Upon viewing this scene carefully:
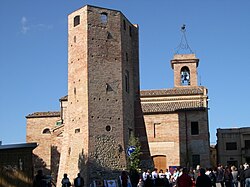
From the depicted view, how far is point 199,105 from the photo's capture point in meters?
43.5

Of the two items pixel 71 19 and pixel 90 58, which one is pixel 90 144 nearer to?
pixel 90 58

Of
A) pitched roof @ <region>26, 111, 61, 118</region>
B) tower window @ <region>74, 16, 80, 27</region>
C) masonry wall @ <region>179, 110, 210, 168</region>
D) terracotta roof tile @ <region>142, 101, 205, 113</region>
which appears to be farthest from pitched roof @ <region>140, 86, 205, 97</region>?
tower window @ <region>74, 16, 80, 27</region>

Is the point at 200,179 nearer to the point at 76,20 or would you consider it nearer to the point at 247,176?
the point at 247,176

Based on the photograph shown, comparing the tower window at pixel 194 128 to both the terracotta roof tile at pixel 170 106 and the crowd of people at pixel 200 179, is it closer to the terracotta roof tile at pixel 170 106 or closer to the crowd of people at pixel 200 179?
the terracotta roof tile at pixel 170 106

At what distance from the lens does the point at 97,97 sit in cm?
3269

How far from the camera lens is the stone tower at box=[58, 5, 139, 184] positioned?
31.9 meters

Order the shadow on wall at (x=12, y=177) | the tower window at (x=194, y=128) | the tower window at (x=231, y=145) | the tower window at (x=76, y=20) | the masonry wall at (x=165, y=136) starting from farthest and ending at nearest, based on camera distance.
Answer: the tower window at (x=231, y=145) < the tower window at (x=194, y=128) < the masonry wall at (x=165, y=136) < the tower window at (x=76, y=20) < the shadow on wall at (x=12, y=177)

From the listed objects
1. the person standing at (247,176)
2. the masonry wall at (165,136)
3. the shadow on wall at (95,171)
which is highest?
the masonry wall at (165,136)

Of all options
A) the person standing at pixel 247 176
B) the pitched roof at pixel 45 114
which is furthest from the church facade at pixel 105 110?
the person standing at pixel 247 176

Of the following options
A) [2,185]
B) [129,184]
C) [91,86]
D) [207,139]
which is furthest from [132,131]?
[2,185]

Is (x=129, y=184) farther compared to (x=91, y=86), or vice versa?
(x=91, y=86)

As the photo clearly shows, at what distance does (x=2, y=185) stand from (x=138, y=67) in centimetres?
2187

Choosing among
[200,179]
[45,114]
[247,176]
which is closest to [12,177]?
[200,179]

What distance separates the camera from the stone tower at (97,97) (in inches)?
1256
